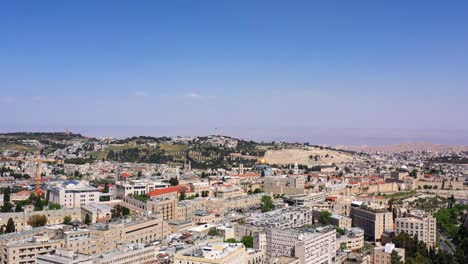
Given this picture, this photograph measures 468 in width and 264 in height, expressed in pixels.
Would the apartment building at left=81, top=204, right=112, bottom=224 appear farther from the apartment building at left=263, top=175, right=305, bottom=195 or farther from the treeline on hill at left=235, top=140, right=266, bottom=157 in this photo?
the treeline on hill at left=235, top=140, right=266, bottom=157

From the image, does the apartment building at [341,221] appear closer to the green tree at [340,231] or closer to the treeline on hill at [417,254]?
the green tree at [340,231]

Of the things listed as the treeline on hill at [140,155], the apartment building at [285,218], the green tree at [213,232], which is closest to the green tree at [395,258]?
the apartment building at [285,218]

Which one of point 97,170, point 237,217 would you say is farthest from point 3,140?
point 237,217

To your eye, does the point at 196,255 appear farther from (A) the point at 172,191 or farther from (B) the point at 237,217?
(A) the point at 172,191

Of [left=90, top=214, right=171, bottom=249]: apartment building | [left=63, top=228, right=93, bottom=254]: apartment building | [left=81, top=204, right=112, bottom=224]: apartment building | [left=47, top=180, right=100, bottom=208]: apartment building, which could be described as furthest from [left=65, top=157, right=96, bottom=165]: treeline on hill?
[left=63, top=228, right=93, bottom=254]: apartment building

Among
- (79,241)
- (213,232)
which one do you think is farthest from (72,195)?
(79,241)

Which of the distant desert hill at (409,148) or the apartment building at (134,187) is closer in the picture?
the apartment building at (134,187)

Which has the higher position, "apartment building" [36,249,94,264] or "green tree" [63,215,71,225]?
"apartment building" [36,249,94,264]
